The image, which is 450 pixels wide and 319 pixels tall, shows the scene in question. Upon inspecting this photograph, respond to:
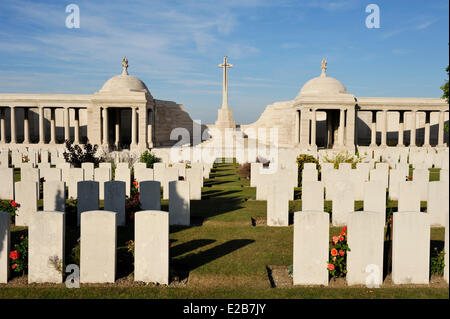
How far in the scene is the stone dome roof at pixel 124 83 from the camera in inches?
1646

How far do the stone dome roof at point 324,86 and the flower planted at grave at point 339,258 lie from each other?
34.9 metres

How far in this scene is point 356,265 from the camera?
621cm

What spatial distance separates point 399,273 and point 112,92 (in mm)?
35604

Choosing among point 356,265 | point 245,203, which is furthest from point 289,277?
point 245,203

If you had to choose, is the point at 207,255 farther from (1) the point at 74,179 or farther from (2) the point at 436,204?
(1) the point at 74,179

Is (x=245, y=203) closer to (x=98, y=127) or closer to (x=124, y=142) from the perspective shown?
(x=98, y=127)

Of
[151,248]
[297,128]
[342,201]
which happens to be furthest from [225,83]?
[151,248]

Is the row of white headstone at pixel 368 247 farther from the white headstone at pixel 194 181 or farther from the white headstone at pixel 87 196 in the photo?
the white headstone at pixel 194 181

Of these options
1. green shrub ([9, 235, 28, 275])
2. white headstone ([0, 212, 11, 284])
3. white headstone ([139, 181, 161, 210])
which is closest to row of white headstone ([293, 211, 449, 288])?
green shrub ([9, 235, 28, 275])

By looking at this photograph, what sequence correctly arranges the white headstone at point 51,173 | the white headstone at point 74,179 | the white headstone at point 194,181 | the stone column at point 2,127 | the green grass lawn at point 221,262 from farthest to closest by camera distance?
the stone column at point 2,127, the white headstone at point 194,181, the white headstone at point 51,173, the white headstone at point 74,179, the green grass lawn at point 221,262

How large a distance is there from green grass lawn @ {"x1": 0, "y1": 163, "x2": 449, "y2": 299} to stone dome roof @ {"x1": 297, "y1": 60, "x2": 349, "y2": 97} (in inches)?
1173

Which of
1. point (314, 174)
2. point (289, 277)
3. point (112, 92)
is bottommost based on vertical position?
point (289, 277)

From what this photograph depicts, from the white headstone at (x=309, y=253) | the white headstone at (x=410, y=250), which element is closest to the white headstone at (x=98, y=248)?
the white headstone at (x=309, y=253)
